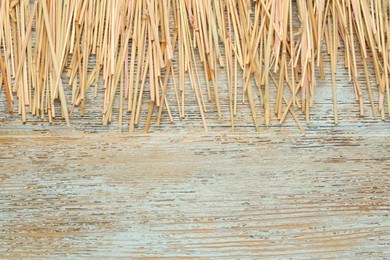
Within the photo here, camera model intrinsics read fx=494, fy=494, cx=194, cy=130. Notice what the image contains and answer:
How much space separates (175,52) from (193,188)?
0.27 meters

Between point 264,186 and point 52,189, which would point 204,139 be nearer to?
point 264,186

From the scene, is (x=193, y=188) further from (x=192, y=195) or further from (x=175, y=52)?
(x=175, y=52)

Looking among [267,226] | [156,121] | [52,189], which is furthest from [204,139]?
[52,189]

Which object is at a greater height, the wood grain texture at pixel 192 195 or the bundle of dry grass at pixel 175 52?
the bundle of dry grass at pixel 175 52

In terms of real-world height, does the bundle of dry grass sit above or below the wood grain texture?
above

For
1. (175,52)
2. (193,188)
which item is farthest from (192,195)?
(175,52)

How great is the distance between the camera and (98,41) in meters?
0.97

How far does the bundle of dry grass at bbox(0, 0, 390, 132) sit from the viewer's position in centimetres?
96

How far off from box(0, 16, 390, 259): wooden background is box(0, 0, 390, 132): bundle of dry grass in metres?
0.03

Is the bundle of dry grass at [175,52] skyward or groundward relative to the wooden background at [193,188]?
skyward

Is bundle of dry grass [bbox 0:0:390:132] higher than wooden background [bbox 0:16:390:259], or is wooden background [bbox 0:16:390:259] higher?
bundle of dry grass [bbox 0:0:390:132]

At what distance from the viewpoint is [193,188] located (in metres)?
0.95

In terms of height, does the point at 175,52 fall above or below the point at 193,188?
above

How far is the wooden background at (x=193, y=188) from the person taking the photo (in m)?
0.93
